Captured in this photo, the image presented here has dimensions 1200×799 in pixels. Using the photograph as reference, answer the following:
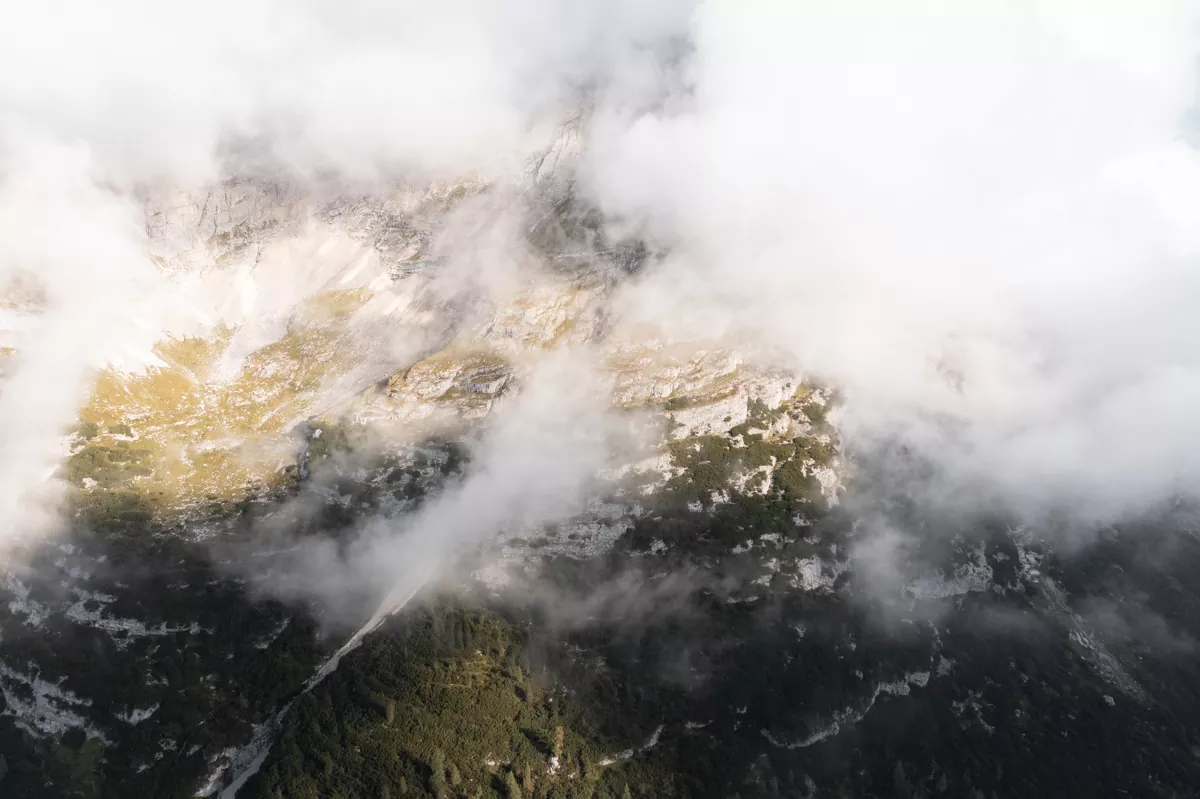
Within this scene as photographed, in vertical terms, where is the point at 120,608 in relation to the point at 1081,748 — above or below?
above

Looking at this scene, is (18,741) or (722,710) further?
(722,710)

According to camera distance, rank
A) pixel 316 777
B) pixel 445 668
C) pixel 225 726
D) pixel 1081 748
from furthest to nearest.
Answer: pixel 1081 748 → pixel 445 668 → pixel 225 726 → pixel 316 777

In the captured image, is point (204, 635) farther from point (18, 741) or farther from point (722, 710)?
point (722, 710)

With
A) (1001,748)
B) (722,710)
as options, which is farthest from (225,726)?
(1001,748)

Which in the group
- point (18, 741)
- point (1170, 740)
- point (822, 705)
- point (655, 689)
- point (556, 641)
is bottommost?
point (1170, 740)

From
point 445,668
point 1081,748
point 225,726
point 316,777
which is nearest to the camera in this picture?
point 316,777

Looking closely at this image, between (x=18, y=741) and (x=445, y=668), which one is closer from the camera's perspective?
(x=18, y=741)

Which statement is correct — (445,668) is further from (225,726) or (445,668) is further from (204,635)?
(204,635)

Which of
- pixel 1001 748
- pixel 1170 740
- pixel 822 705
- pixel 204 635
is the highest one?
pixel 204 635

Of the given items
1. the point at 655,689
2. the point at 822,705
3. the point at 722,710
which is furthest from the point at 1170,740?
the point at 655,689
